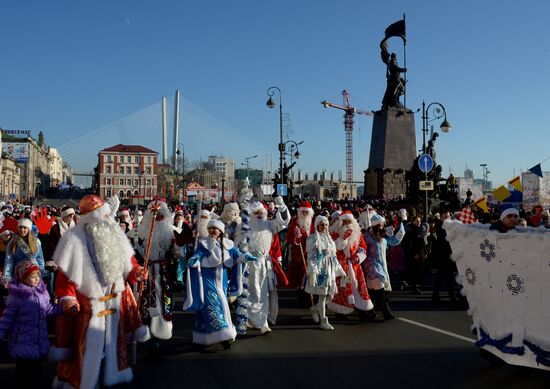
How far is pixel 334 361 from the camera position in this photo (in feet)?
19.4

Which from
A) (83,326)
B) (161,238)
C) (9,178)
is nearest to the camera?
(83,326)

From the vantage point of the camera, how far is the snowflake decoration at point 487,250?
5.21 meters

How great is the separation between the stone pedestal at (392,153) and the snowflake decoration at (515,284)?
97.4ft

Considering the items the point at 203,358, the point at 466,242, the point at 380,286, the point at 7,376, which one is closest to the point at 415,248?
the point at 380,286

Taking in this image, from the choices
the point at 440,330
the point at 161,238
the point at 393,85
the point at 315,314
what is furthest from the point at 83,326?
the point at 393,85

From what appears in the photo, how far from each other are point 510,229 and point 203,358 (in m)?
3.69

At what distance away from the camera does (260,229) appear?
7777mm

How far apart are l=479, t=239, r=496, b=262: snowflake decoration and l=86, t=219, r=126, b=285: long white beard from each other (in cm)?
360

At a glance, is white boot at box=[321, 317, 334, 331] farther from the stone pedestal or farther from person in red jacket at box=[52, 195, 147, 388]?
the stone pedestal

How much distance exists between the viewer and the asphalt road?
5.19 meters

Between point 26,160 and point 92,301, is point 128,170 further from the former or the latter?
point 92,301

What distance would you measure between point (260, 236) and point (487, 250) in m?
3.42

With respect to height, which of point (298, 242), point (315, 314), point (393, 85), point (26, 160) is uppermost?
Result: point (26, 160)

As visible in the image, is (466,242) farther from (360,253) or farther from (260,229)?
(260,229)
